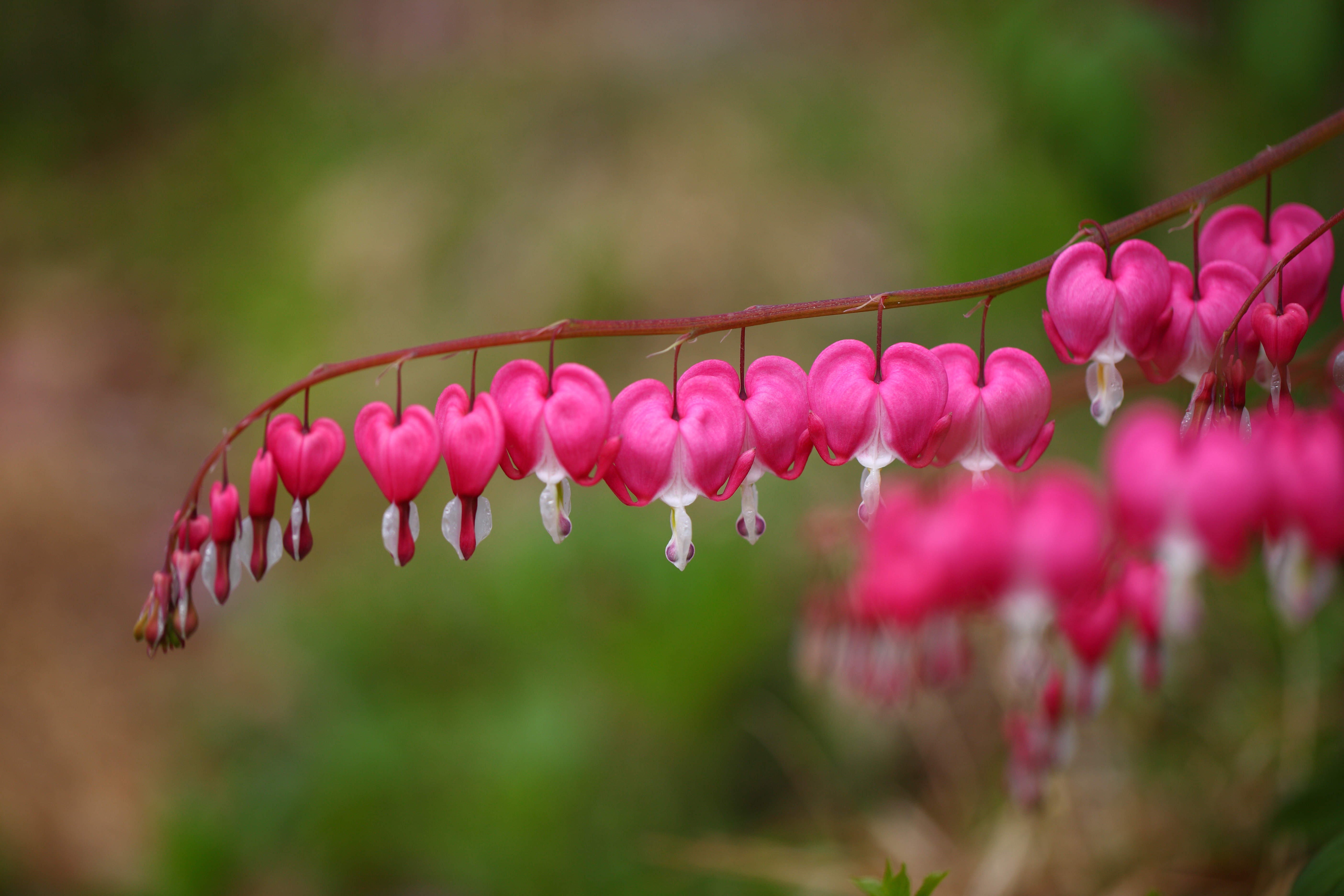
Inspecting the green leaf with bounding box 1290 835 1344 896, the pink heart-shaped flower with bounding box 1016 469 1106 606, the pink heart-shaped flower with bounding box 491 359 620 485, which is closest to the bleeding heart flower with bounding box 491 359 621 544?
the pink heart-shaped flower with bounding box 491 359 620 485

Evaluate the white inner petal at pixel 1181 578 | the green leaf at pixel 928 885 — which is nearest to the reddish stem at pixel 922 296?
the white inner petal at pixel 1181 578

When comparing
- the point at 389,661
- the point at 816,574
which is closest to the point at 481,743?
the point at 389,661

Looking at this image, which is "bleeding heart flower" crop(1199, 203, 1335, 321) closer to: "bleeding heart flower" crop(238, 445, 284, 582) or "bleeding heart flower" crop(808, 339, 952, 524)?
"bleeding heart flower" crop(808, 339, 952, 524)

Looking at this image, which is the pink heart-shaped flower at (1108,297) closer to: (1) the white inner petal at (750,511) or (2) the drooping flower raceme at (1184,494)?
(2) the drooping flower raceme at (1184,494)

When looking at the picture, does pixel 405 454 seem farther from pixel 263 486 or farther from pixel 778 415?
pixel 778 415

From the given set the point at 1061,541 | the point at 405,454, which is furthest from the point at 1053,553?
the point at 405,454

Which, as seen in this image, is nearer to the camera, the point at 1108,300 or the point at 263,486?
the point at 1108,300

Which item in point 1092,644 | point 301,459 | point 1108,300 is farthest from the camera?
point 1092,644
